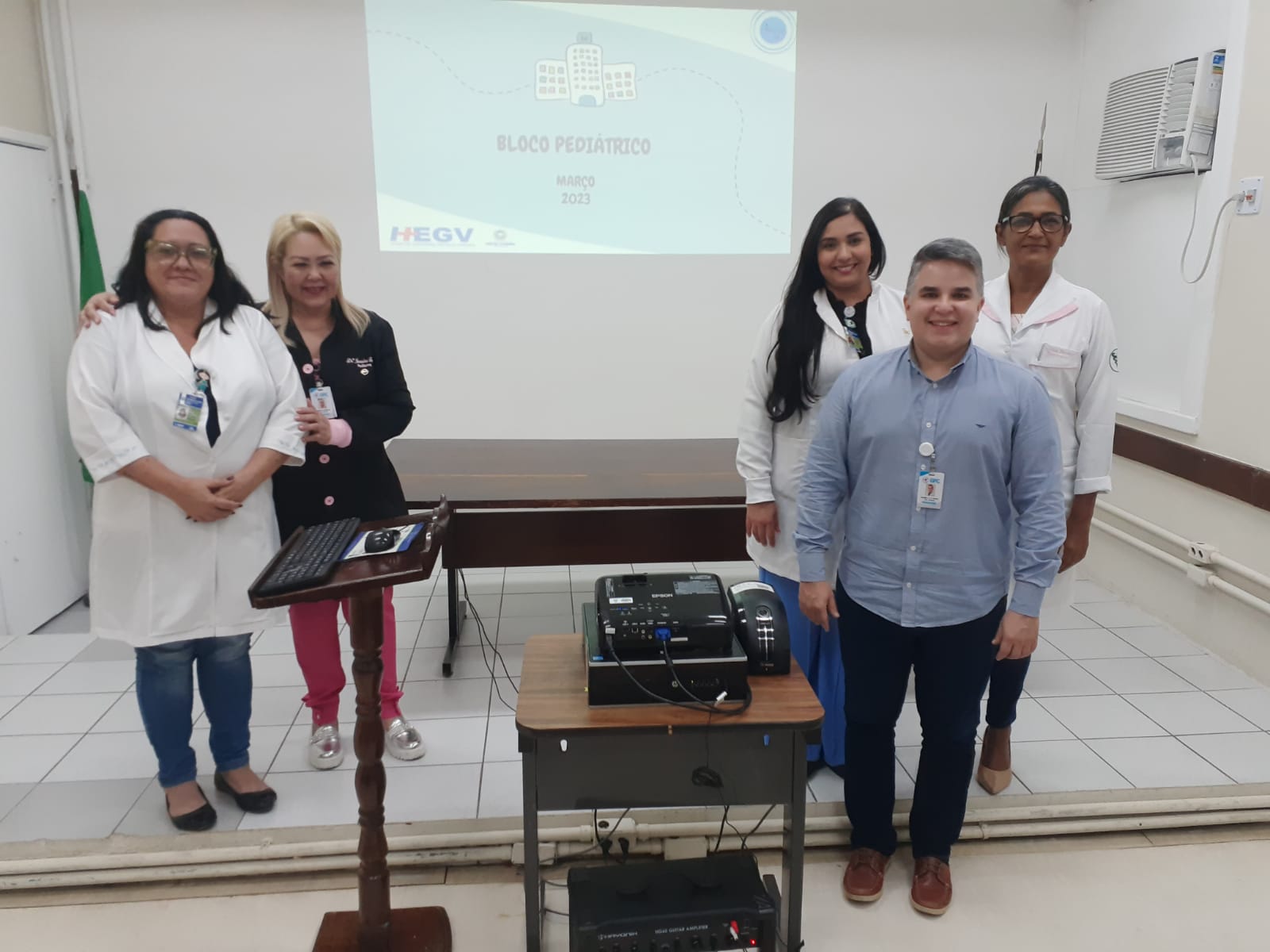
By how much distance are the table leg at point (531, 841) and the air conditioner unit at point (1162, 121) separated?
3.31 meters

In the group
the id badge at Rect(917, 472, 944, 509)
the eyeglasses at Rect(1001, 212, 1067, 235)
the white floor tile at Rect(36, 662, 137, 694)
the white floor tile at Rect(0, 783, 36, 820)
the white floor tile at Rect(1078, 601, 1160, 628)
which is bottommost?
the white floor tile at Rect(1078, 601, 1160, 628)

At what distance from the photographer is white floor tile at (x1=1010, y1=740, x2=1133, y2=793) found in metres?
2.36

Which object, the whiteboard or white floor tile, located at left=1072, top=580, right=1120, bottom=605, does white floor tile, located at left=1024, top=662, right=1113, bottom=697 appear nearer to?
white floor tile, located at left=1072, top=580, right=1120, bottom=605

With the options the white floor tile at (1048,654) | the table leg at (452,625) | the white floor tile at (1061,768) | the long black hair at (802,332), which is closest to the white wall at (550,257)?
the table leg at (452,625)

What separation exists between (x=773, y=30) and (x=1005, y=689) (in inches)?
122

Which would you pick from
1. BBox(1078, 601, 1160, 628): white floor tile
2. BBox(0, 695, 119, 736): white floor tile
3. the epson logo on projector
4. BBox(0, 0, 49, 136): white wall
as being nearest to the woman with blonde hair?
BBox(0, 695, 119, 736): white floor tile

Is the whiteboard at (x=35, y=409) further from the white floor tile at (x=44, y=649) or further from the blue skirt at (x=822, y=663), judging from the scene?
the blue skirt at (x=822, y=663)

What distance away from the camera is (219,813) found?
7.22 ft

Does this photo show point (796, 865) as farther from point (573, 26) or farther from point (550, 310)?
point (573, 26)

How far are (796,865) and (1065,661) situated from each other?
1953mm

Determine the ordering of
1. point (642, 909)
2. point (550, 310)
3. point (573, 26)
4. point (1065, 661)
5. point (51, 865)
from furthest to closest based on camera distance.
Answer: point (550, 310) < point (573, 26) < point (1065, 661) < point (51, 865) < point (642, 909)

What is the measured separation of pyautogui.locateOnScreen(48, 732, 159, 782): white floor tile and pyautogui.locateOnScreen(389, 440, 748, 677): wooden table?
931 millimetres

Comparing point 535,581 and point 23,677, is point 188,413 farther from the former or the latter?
point 535,581

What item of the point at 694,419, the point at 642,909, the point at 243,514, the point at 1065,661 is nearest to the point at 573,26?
the point at 694,419
